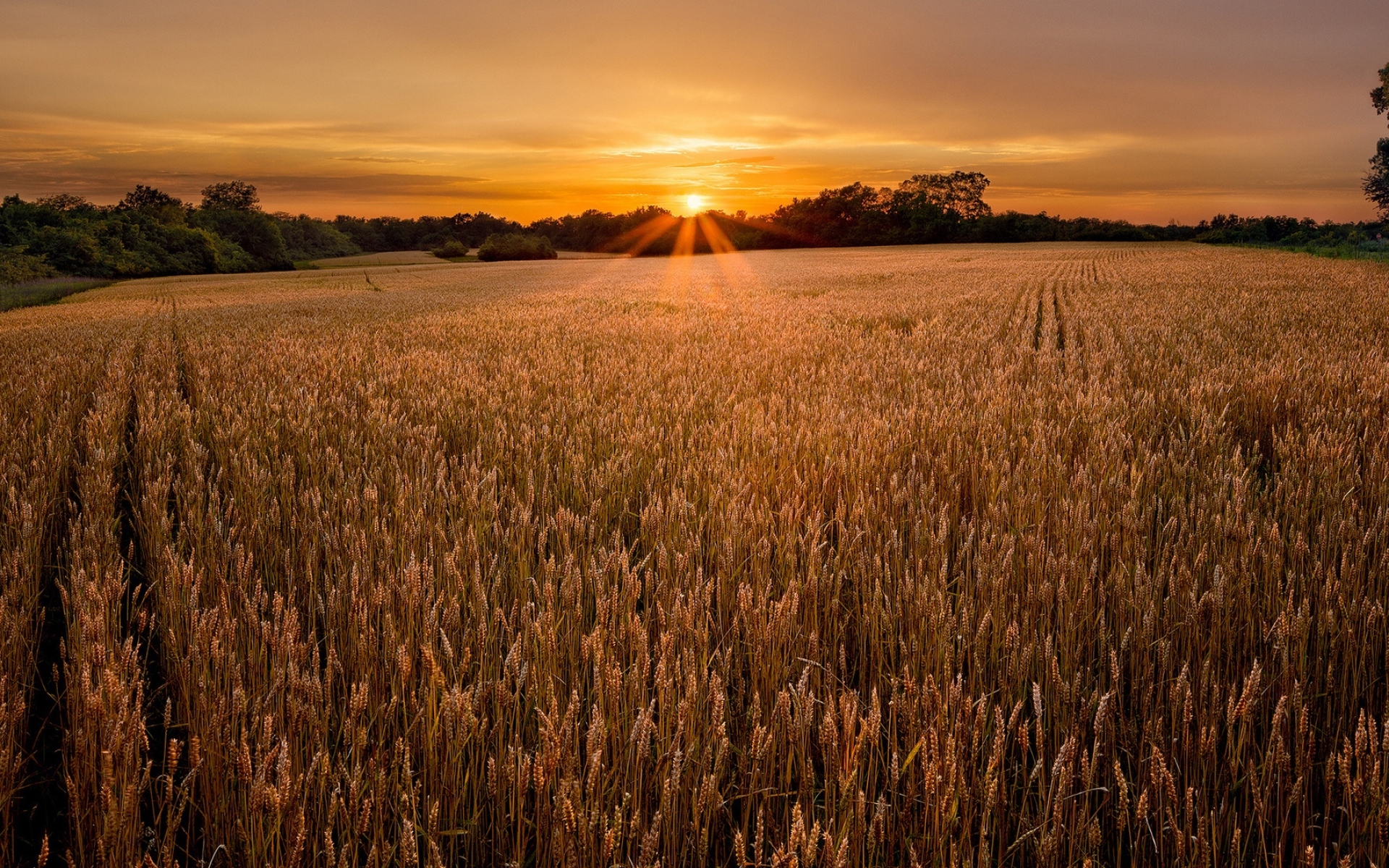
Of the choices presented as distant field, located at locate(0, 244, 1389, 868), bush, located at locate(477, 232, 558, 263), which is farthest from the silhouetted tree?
distant field, located at locate(0, 244, 1389, 868)

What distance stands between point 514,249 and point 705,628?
7937 cm

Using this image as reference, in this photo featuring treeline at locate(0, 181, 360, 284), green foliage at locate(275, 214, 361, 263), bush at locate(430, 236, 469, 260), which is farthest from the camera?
green foliage at locate(275, 214, 361, 263)

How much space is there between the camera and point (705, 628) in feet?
6.50

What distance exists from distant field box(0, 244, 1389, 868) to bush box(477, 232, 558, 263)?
73497 mm

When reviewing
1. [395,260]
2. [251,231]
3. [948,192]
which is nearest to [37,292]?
[395,260]

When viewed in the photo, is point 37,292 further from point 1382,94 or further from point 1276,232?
point 1276,232

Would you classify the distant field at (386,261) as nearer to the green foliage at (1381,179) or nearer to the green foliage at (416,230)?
the green foliage at (416,230)

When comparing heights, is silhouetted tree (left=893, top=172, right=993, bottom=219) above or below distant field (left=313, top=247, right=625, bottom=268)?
above

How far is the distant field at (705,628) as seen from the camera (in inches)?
58.9

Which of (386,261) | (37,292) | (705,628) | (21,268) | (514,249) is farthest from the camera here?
(514,249)

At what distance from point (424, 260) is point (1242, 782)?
75848 mm

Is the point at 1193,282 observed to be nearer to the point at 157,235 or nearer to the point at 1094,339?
the point at 1094,339

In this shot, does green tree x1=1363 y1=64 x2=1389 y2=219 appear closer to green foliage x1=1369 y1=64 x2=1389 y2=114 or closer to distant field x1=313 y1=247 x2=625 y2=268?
green foliage x1=1369 y1=64 x2=1389 y2=114

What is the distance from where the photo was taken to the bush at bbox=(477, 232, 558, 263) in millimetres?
75938
